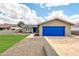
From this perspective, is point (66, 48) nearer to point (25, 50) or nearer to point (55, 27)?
point (25, 50)

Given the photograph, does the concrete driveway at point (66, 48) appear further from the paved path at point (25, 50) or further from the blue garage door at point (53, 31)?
the blue garage door at point (53, 31)

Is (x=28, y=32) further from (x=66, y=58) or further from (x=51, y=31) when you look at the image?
(x=66, y=58)

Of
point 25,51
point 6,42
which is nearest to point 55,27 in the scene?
point 6,42

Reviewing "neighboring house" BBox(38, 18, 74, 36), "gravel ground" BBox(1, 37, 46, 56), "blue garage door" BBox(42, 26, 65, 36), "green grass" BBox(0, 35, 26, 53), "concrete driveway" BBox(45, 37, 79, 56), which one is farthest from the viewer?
"neighboring house" BBox(38, 18, 74, 36)

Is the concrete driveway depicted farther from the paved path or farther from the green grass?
the green grass

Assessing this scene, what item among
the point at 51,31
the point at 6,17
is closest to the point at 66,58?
the point at 6,17

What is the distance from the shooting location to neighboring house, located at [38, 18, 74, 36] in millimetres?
13536

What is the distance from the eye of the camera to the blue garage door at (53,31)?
13.0 m

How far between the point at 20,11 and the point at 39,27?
6.94m

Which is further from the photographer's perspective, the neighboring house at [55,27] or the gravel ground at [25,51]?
the neighboring house at [55,27]

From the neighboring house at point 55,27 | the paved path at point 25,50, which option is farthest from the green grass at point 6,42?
the neighboring house at point 55,27

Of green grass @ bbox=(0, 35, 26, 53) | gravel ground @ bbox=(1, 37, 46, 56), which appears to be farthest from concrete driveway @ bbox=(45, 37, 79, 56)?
green grass @ bbox=(0, 35, 26, 53)

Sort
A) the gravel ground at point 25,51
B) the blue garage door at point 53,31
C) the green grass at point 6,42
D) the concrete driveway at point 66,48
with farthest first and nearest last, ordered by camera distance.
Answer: the blue garage door at point 53,31 < the green grass at point 6,42 < the gravel ground at point 25,51 < the concrete driveway at point 66,48

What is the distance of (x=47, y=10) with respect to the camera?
7684 mm
